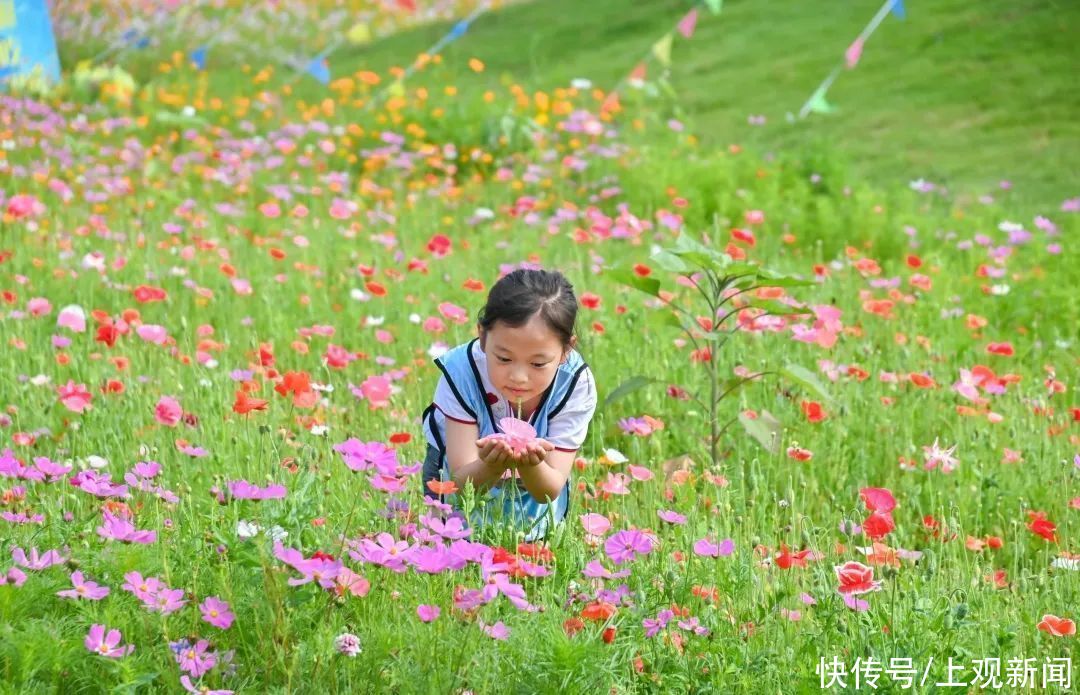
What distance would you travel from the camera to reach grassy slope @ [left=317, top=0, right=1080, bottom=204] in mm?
7789

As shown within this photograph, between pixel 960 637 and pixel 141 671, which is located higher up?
pixel 141 671

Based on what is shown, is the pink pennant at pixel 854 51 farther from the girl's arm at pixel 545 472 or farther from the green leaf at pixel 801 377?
the girl's arm at pixel 545 472

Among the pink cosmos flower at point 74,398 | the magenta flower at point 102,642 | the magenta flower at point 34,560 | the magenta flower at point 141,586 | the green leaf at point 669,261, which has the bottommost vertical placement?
the magenta flower at point 102,642

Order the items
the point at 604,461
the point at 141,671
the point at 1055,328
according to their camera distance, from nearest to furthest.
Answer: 1. the point at 141,671
2. the point at 604,461
3. the point at 1055,328

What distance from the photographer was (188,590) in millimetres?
2254

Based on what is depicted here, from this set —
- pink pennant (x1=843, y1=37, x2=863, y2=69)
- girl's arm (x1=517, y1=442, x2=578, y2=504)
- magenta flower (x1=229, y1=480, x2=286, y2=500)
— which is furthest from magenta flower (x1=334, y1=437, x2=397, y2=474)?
pink pennant (x1=843, y1=37, x2=863, y2=69)

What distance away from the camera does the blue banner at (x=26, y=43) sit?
874 centimetres

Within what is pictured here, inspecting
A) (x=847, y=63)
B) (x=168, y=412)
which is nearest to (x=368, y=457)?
(x=168, y=412)

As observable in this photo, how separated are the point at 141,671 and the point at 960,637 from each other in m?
1.39

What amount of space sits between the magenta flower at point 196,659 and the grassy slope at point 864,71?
5.44 metres

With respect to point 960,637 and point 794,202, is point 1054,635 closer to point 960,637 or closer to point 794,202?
point 960,637

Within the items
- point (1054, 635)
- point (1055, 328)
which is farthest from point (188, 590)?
point (1055, 328)

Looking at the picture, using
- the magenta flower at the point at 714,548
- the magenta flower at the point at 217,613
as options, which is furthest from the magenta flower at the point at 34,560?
the magenta flower at the point at 714,548

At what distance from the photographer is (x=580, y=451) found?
11.5 ft
